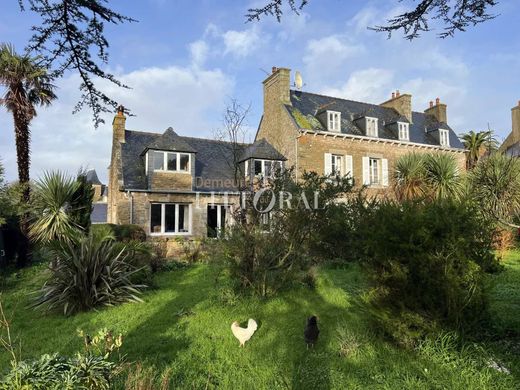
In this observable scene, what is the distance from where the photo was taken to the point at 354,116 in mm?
25125

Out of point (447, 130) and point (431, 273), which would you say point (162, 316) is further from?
point (447, 130)

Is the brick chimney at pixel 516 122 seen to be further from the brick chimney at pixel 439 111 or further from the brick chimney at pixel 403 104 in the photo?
the brick chimney at pixel 403 104

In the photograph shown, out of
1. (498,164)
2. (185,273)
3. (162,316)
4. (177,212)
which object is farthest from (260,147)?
(162,316)

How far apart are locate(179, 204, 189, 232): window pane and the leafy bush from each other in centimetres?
1592

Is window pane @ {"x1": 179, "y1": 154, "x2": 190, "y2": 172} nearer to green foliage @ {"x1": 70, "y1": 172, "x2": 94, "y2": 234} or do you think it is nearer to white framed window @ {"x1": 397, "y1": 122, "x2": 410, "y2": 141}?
green foliage @ {"x1": 70, "y1": 172, "x2": 94, "y2": 234}

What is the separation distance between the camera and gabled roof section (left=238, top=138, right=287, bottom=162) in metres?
20.9

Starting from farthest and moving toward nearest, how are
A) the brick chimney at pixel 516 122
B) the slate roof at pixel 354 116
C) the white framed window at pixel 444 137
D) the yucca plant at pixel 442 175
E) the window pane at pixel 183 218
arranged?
the brick chimney at pixel 516 122
the white framed window at pixel 444 137
the slate roof at pixel 354 116
the window pane at pixel 183 218
the yucca plant at pixel 442 175

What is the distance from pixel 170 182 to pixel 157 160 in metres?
1.28

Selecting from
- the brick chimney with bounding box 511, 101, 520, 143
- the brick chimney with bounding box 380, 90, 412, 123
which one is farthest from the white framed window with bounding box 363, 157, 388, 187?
the brick chimney with bounding box 511, 101, 520, 143

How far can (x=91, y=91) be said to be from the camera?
3732mm

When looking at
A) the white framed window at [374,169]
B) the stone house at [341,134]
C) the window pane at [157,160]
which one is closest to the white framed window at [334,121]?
the stone house at [341,134]

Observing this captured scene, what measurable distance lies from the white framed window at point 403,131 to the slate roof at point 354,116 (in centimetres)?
33

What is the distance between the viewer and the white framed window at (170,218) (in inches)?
754

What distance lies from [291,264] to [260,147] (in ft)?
46.8
